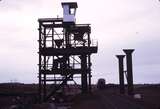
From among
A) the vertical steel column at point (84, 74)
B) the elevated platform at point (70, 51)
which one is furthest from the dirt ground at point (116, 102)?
the elevated platform at point (70, 51)

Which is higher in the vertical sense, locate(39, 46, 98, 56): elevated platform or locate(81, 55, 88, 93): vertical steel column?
locate(39, 46, 98, 56): elevated platform

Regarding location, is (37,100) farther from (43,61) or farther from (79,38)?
(79,38)

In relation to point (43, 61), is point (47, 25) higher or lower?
higher

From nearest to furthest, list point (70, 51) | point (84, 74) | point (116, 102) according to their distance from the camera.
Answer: point (116, 102)
point (70, 51)
point (84, 74)

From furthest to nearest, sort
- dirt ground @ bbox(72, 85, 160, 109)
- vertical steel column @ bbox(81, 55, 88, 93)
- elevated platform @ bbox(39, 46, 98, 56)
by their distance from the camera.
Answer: vertical steel column @ bbox(81, 55, 88, 93), elevated platform @ bbox(39, 46, 98, 56), dirt ground @ bbox(72, 85, 160, 109)

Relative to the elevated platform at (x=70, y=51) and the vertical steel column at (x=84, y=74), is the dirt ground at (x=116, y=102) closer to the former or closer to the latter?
the vertical steel column at (x=84, y=74)

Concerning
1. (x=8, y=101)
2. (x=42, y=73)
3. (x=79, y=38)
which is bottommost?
(x=8, y=101)

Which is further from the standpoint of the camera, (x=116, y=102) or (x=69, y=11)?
(x=69, y=11)

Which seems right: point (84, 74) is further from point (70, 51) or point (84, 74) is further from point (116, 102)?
point (116, 102)

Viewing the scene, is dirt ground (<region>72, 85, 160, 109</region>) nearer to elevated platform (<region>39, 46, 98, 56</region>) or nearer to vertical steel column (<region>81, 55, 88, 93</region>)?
vertical steel column (<region>81, 55, 88, 93</region>)

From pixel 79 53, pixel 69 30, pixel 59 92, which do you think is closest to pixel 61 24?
pixel 69 30

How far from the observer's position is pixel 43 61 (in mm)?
40562

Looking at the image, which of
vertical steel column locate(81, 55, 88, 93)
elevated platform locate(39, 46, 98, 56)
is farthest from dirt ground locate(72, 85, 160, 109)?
elevated platform locate(39, 46, 98, 56)

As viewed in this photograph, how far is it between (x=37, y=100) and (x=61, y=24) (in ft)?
26.9
